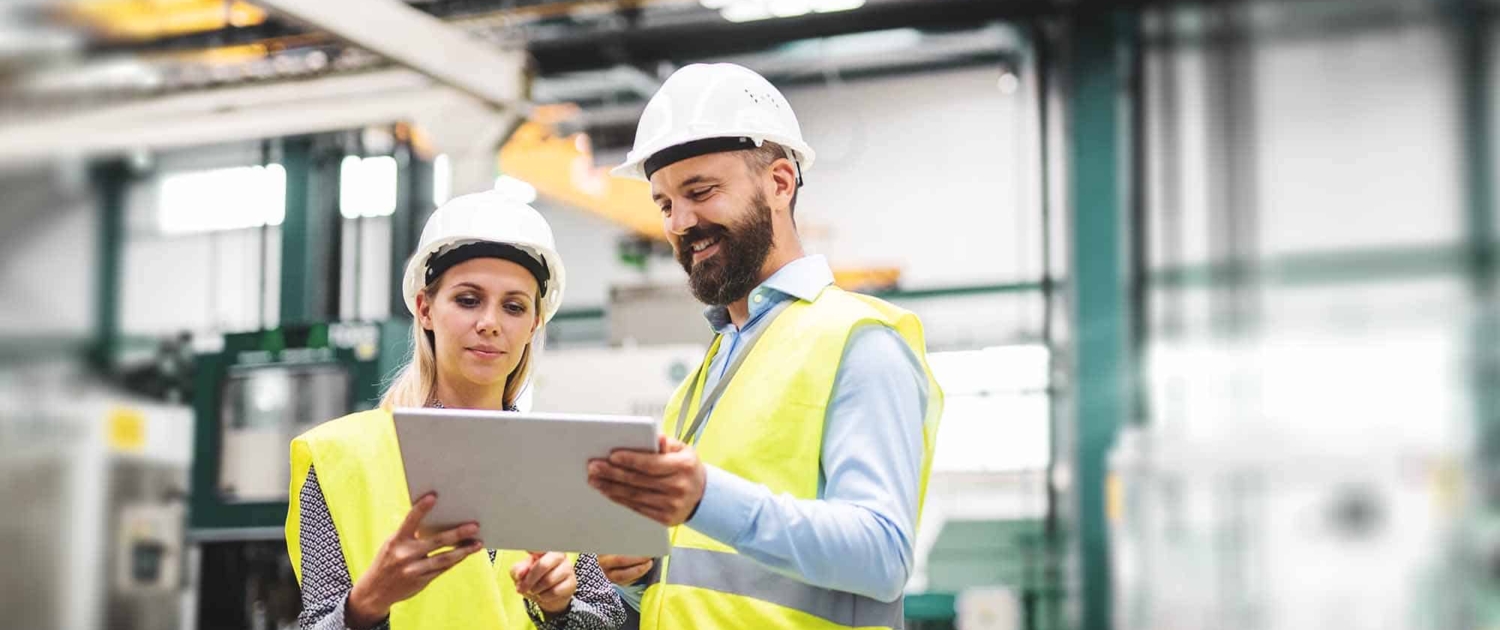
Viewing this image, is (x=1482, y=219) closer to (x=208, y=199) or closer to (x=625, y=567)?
(x=625, y=567)

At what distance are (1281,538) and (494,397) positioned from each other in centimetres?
762

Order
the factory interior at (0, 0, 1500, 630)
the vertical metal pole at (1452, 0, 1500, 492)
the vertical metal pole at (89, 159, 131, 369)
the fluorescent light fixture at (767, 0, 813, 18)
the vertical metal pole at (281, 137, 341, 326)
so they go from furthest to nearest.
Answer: the vertical metal pole at (89, 159, 131, 369) < the vertical metal pole at (281, 137, 341, 326) < the fluorescent light fixture at (767, 0, 813, 18) < the factory interior at (0, 0, 1500, 630) < the vertical metal pole at (1452, 0, 1500, 492)

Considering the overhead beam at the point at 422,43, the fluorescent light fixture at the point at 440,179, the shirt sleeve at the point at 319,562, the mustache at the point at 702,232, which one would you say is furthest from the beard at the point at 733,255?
the fluorescent light fixture at the point at 440,179

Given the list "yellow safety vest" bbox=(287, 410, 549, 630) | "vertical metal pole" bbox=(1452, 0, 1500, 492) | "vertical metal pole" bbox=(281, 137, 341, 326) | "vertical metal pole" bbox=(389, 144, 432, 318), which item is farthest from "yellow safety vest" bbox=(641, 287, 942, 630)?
"vertical metal pole" bbox=(281, 137, 341, 326)

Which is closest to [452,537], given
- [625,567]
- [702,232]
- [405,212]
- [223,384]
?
[625,567]

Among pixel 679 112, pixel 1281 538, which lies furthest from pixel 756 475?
pixel 1281 538

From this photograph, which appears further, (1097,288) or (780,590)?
(1097,288)

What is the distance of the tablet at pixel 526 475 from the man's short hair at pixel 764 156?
1.69 feet

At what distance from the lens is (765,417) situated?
171cm

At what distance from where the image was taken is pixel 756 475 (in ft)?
5.60

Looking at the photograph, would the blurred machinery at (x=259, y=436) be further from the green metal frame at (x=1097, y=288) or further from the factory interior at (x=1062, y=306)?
the green metal frame at (x=1097, y=288)

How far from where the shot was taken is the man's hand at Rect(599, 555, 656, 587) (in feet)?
6.16

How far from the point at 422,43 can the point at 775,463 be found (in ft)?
17.0

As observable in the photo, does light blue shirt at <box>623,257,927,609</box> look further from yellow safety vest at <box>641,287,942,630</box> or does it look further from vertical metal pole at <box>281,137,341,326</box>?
vertical metal pole at <box>281,137,341,326</box>
